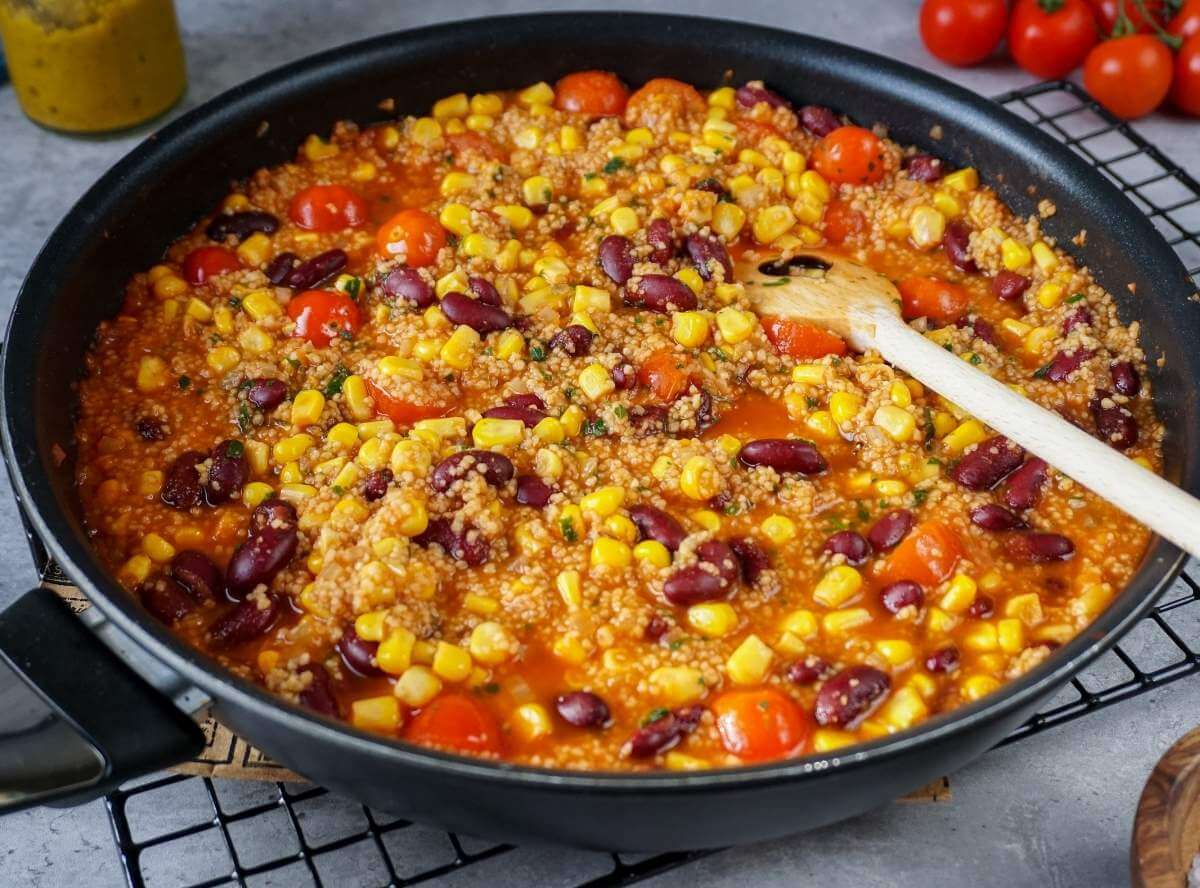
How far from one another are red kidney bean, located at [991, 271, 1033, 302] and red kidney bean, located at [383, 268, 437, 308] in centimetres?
163

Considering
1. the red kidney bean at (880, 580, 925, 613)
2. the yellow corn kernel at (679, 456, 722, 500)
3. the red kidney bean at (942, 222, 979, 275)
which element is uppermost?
the red kidney bean at (942, 222, 979, 275)

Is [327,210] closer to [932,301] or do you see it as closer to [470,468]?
[470,468]

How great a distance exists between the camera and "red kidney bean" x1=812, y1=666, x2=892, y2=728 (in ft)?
9.52

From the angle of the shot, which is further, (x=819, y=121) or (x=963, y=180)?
(x=819, y=121)

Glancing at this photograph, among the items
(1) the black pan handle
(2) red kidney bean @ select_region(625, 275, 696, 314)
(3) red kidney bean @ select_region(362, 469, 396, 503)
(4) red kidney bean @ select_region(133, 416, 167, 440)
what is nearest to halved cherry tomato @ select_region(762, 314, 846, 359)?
(2) red kidney bean @ select_region(625, 275, 696, 314)

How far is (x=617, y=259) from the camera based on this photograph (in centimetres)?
389

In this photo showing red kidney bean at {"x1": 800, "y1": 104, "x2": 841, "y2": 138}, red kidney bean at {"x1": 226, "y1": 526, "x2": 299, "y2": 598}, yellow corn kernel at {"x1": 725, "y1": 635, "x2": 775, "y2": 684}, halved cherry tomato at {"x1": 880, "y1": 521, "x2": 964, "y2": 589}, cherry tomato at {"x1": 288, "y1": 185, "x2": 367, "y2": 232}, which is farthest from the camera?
red kidney bean at {"x1": 800, "y1": 104, "x2": 841, "y2": 138}

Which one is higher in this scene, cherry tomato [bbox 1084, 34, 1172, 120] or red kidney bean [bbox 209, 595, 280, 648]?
cherry tomato [bbox 1084, 34, 1172, 120]

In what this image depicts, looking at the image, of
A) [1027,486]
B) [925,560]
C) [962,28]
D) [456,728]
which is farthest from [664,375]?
[962,28]

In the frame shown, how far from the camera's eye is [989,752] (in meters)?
3.39

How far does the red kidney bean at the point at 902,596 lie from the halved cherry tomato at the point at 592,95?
6.84 feet

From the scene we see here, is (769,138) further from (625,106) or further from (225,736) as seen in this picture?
(225,736)

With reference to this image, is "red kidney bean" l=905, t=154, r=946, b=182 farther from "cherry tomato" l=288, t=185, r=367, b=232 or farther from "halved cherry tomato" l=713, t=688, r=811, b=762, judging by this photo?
"halved cherry tomato" l=713, t=688, r=811, b=762

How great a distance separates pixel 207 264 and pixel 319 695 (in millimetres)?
1601
